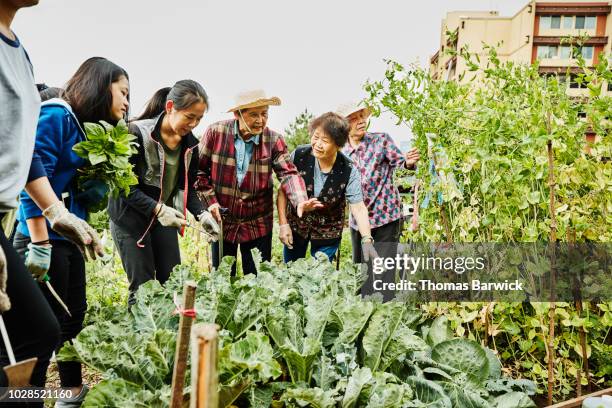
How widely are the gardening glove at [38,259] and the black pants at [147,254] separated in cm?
80

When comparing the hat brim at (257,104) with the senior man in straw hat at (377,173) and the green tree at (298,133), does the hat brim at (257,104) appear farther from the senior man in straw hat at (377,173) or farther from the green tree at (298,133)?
the green tree at (298,133)

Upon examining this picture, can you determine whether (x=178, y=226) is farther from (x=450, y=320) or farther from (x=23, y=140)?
Result: (x=450, y=320)

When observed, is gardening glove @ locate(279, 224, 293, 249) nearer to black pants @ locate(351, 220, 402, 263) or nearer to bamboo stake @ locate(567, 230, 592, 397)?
black pants @ locate(351, 220, 402, 263)

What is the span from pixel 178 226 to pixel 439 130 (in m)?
1.55

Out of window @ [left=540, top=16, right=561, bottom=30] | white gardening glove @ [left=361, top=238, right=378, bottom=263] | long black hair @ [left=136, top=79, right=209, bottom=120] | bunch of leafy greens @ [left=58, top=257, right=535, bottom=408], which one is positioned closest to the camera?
bunch of leafy greens @ [left=58, top=257, right=535, bottom=408]

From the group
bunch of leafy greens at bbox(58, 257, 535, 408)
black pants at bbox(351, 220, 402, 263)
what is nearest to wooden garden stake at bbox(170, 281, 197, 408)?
bunch of leafy greens at bbox(58, 257, 535, 408)

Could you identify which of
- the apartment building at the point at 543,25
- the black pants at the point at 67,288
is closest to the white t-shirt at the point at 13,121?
the black pants at the point at 67,288

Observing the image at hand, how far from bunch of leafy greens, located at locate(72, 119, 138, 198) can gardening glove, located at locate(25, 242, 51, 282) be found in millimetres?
416

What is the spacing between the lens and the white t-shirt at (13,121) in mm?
1438

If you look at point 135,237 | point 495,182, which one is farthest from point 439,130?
point 135,237

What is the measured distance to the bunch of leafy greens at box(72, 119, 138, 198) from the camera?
83.0 inches

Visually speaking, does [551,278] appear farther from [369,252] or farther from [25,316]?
[25,316]

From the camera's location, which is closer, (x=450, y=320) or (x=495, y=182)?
(x=495, y=182)

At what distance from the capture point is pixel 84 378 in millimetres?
3000
